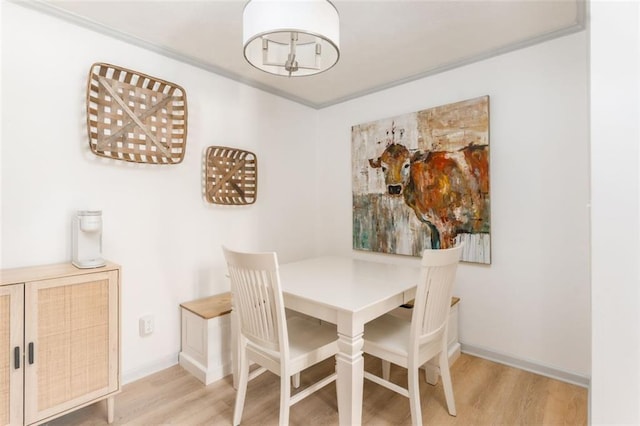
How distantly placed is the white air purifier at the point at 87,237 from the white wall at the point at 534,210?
2545mm

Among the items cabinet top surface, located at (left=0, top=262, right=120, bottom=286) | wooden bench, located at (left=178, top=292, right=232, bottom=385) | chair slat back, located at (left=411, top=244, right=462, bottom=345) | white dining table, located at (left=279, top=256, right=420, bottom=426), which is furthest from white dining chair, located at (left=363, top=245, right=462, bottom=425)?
cabinet top surface, located at (left=0, top=262, right=120, bottom=286)

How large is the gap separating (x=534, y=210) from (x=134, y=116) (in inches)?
110

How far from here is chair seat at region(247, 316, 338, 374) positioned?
154 cm

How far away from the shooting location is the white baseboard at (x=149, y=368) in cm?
207

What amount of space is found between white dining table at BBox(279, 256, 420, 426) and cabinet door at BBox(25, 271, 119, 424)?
3.18 feet

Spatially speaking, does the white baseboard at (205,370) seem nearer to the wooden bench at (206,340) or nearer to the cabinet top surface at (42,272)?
the wooden bench at (206,340)

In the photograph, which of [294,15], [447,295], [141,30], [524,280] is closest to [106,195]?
[141,30]

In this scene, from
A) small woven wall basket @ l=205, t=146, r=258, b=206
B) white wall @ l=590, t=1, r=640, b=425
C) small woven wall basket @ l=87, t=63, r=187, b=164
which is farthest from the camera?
small woven wall basket @ l=205, t=146, r=258, b=206

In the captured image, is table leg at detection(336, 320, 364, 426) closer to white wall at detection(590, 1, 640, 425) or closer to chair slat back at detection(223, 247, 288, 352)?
chair slat back at detection(223, 247, 288, 352)

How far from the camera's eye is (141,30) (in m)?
2.01

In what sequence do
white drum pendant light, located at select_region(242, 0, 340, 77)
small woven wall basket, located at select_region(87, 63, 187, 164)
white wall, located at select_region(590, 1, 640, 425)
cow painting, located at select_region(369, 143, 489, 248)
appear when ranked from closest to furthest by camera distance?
white wall, located at select_region(590, 1, 640, 425), white drum pendant light, located at select_region(242, 0, 340, 77), small woven wall basket, located at select_region(87, 63, 187, 164), cow painting, located at select_region(369, 143, 489, 248)

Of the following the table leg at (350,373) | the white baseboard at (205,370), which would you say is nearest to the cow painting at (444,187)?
the table leg at (350,373)

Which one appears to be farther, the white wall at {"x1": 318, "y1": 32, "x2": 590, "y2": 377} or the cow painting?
the cow painting

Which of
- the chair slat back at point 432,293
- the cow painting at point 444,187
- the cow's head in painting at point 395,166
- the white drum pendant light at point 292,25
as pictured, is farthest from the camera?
the cow's head in painting at point 395,166
